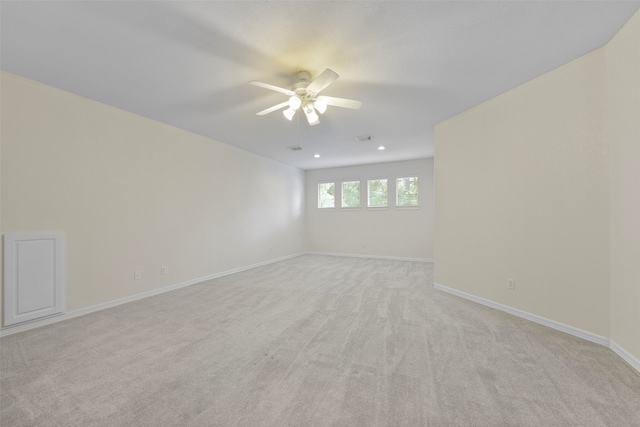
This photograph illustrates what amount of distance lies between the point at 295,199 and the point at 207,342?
540 centimetres

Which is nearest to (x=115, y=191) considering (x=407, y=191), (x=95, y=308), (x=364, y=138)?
(x=95, y=308)

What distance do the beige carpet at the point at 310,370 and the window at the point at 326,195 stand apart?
4.77 metres

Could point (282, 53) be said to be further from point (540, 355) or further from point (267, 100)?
point (540, 355)

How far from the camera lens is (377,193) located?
7.17 m

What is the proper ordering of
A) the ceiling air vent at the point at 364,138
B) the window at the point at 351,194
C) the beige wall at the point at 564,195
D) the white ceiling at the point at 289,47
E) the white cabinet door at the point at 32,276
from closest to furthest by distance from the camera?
the white ceiling at the point at 289,47
the beige wall at the point at 564,195
the white cabinet door at the point at 32,276
the ceiling air vent at the point at 364,138
the window at the point at 351,194

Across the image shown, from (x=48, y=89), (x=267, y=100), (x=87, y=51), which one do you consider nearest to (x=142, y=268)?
(x=48, y=89)

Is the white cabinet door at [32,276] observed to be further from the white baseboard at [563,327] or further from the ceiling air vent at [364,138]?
the white baseboard at [563,327]

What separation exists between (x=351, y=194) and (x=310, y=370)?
5.94 m

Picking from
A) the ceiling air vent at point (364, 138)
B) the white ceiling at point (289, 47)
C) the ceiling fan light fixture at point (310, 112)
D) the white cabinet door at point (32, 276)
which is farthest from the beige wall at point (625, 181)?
the white cabinet door at point (32, 276)

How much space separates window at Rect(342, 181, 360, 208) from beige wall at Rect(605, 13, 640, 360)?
5.39 meters

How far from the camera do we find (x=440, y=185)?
4094mm

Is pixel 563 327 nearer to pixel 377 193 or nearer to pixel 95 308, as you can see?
pixel 377 193

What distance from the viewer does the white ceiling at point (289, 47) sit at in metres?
1.79

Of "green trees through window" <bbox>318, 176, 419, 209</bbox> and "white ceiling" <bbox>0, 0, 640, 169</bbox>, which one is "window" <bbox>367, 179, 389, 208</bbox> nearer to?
"green trees through window" <bbox>318, 176, 419, 209</bbox>
